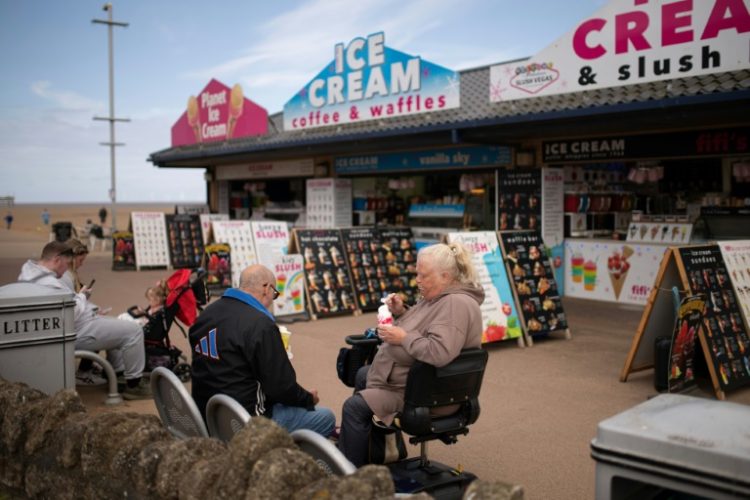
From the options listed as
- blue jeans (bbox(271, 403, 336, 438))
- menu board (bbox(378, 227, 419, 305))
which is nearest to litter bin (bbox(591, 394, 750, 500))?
blue jeans (bbox(271, 403, 336, 438))

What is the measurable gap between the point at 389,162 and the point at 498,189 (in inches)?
148

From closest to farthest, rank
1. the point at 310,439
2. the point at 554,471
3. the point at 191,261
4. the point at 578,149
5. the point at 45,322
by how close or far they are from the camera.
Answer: the point at 310,439 → the point at 554,471 → the point at 45,322 → the point at 578,149 → the point at 191,261

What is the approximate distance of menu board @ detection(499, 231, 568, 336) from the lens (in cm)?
916

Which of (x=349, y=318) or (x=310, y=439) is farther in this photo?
(x=349, y=318)

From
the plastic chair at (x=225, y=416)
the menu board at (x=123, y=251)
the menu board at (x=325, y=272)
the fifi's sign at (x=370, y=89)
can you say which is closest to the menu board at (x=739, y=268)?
the plastic chair at (x=225, y=416)

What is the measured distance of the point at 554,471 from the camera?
498 centimetres

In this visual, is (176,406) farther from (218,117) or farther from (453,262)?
(218,117)

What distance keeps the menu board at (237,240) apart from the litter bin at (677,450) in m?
10.8

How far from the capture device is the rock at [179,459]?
2973 millimetres

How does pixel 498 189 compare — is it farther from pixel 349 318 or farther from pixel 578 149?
pixel 349 318

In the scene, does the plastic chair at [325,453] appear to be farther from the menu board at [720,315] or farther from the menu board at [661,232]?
the menu board at [661,232]

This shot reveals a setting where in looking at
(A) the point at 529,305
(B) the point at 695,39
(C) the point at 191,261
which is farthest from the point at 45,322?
(C) the point at 191,261

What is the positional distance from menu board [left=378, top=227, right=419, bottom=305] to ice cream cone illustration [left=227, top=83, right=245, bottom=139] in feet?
30.1

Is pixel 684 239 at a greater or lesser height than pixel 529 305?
greater
